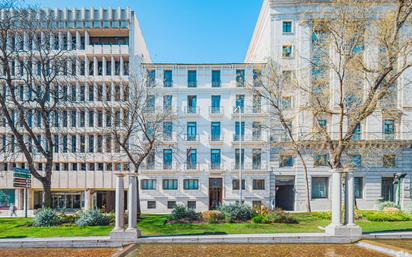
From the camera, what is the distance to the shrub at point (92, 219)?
55.4ft

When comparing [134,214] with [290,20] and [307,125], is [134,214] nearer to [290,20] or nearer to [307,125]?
[307,125]

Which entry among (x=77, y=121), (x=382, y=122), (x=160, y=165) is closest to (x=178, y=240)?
(x=160, y=165)

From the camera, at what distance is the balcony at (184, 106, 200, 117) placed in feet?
112

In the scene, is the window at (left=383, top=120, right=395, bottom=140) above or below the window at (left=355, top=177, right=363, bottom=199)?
above

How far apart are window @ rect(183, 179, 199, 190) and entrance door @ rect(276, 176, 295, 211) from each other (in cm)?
1003

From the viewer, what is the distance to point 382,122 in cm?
3256

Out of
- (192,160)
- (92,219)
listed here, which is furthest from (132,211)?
(192,160)

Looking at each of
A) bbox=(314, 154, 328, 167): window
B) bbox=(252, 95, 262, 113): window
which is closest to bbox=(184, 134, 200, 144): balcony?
bbox=(252, 95, 262, 113): window

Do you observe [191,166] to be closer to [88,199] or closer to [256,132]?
[256,132]

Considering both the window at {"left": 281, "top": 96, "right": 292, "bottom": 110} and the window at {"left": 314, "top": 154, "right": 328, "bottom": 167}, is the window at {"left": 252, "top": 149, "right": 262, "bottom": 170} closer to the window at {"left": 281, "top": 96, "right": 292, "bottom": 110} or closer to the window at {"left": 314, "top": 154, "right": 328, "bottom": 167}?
the window at {"left": 281, "top": 96, "right": 292, "bottom": 110}

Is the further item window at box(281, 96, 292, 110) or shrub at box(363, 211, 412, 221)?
window at box(281, 96, 292, 110)

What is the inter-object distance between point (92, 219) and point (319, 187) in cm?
2642

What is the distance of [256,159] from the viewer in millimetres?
33562

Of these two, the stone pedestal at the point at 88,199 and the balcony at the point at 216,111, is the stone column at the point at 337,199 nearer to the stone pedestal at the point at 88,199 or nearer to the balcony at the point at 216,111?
the balcony at the point at 216,111
